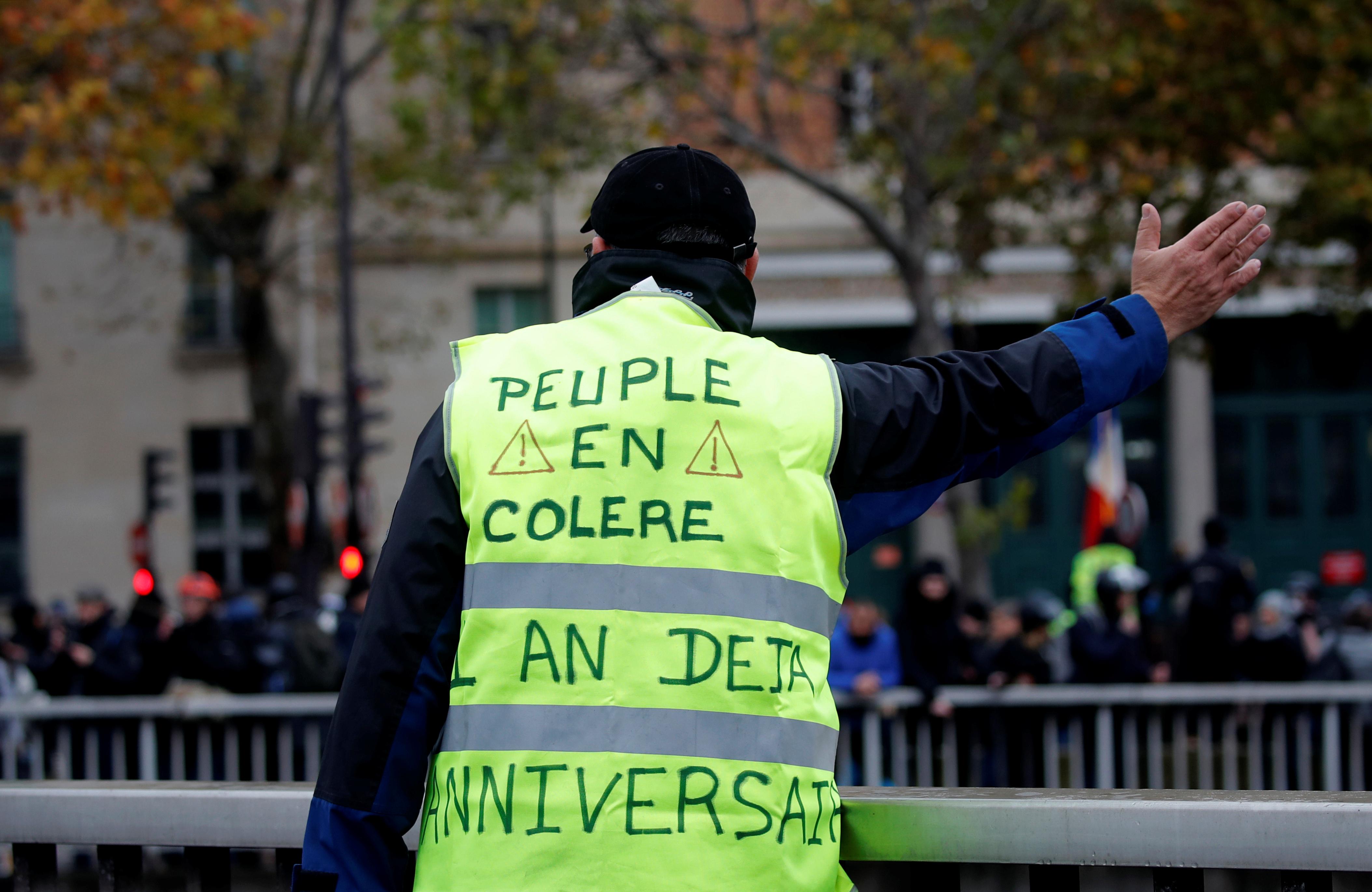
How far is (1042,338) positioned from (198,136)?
1710 cm

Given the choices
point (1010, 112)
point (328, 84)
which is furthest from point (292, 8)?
point (1010, 112)

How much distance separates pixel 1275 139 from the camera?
12883 mm

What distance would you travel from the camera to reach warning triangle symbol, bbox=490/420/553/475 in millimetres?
→ 1895

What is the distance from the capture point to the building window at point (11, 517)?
23938mm

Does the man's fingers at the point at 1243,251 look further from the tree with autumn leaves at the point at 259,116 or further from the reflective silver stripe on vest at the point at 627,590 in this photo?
the tree with autumn leaves at the point at 259,116

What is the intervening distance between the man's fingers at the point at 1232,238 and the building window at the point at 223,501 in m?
22.9

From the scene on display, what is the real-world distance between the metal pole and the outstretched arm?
12.4 m

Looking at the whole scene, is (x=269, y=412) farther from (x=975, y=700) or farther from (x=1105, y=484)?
(x=975, y=700)

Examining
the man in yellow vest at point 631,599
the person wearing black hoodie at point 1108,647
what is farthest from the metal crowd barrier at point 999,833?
the person wearing black hoodie at point 1108,647

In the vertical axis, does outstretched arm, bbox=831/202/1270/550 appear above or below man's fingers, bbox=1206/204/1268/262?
below

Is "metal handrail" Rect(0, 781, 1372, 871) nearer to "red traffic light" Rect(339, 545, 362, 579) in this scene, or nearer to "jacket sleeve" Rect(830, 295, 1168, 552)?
"jacket sleeve" Rect(830, 295, 1168, 552)

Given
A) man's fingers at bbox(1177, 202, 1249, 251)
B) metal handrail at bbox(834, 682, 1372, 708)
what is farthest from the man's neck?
metal handrail at bbox(834, 682, 1372, 708)

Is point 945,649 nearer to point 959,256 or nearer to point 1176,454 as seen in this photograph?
point 959,256

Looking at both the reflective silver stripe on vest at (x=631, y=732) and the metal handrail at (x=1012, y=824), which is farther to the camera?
the metal handrail at (x=1012, y=824)
